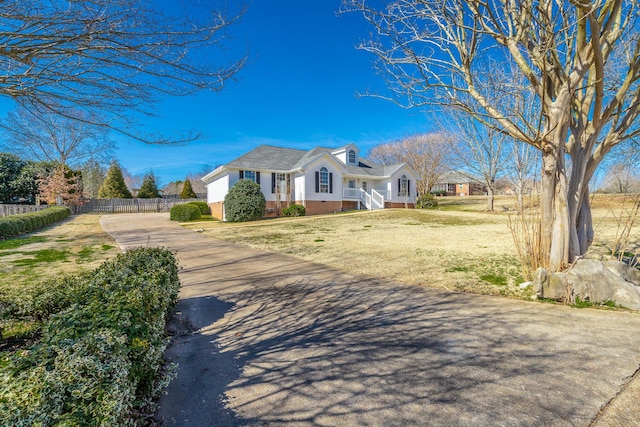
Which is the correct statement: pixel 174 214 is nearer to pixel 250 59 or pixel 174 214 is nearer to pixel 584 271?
pixel 250 59

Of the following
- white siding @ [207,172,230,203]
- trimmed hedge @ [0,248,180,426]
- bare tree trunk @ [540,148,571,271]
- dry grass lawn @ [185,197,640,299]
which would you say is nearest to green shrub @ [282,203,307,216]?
white siding @ [207,172,230,203]

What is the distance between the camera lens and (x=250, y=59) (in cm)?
396

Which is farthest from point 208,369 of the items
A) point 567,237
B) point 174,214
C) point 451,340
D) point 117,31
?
point 174,214

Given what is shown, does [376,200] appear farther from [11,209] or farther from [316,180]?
[11,209]

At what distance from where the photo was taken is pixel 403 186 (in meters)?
27.9

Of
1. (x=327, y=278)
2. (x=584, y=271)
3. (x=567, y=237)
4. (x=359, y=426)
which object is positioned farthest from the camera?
(x=327, y=278)

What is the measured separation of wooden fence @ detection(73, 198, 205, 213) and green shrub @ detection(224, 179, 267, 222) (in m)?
14.9

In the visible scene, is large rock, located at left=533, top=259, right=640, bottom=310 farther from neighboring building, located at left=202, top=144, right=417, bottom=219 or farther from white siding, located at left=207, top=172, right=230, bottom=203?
white siding, located at left=207, top=172, right=230, bottom=203

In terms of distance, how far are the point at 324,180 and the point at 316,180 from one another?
737 millimetres

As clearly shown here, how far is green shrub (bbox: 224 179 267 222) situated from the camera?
62.0ft

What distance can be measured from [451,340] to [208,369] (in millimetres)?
2583

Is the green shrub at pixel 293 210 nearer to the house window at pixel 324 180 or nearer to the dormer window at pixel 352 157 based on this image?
the house window at pixel 324 180

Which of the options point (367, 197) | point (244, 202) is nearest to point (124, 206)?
point (244, 202)

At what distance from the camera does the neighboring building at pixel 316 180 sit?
22.5 meters
